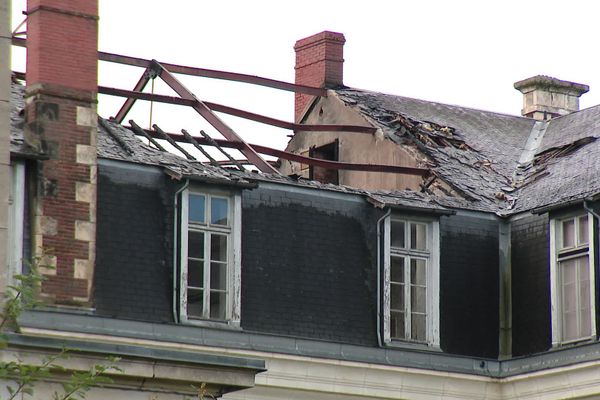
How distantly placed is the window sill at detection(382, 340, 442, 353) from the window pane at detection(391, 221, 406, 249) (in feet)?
4.55

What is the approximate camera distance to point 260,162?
90.6 feet

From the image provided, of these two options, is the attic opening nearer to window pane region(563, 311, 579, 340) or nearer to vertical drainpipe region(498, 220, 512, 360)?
vertical drainpipe region(498, 220, 512, 360)

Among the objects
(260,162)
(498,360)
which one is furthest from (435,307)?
(260,162)

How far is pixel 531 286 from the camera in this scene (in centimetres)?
2633

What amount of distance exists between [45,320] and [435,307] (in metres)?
5.99

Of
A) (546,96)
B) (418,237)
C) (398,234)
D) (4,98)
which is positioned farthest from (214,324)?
(546,96)

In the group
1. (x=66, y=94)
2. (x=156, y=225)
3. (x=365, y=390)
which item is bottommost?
(x=365, y=390)

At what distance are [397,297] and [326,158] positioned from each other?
6683 mm

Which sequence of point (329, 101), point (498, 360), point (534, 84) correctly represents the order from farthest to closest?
point (534, 84) < point (329, 101) < point (498, 360)

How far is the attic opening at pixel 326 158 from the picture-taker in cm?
3122

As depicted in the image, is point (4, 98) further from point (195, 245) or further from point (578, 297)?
point (578, 297)

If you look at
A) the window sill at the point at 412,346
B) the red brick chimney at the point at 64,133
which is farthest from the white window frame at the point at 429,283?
the red brick chimney at the point at 64,133

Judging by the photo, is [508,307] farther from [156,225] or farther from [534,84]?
[534,84]

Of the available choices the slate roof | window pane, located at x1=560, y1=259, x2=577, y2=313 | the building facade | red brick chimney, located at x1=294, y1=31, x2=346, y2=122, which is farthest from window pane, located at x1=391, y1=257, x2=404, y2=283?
red brick chimney, located at x1=294, y1=31, x2=346, y2=122
